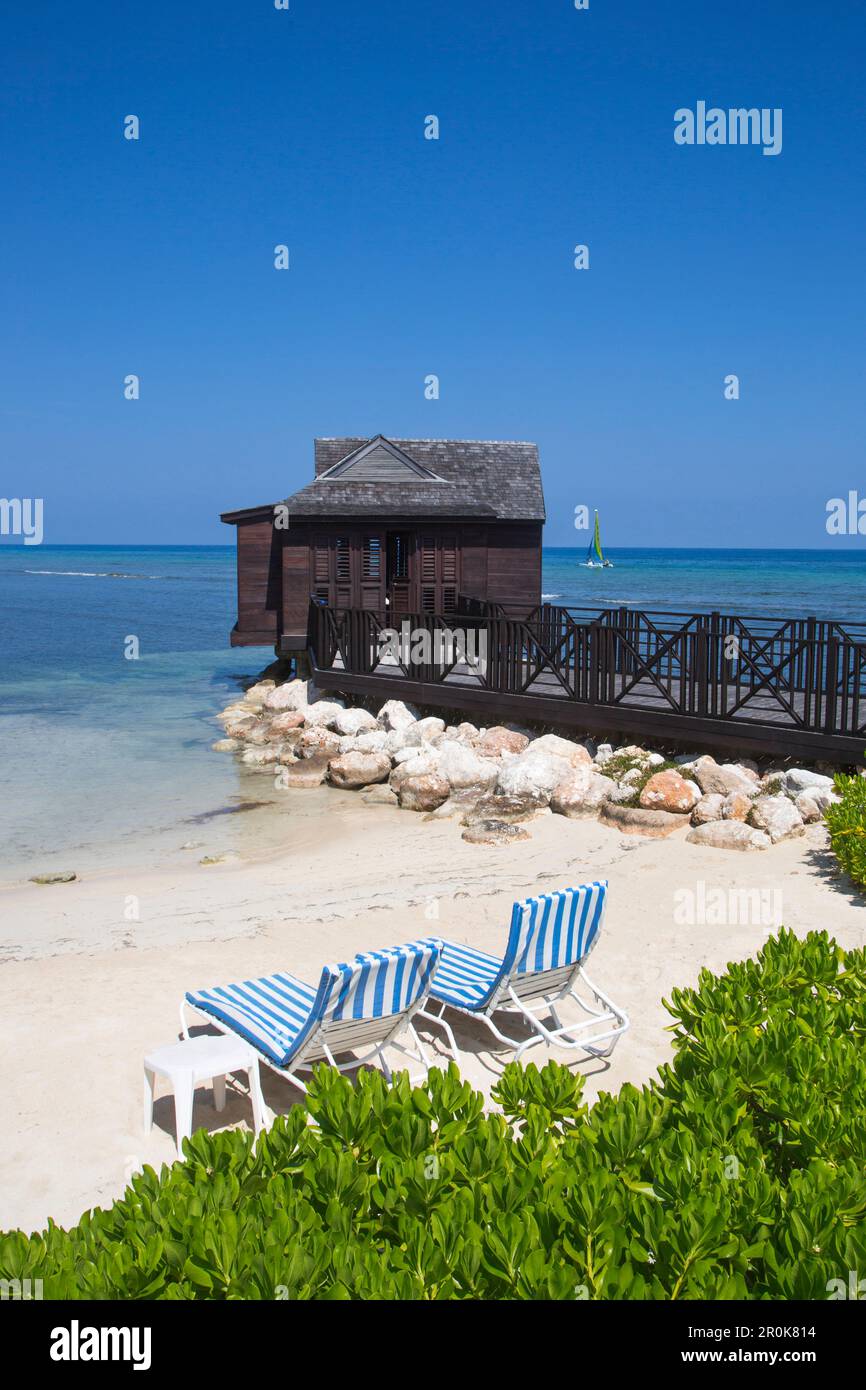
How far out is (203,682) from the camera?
32438mm

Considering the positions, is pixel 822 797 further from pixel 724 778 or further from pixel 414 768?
pixel 414 768

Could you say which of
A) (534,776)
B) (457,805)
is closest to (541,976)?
(534,776)

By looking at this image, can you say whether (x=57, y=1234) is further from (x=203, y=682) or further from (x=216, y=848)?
(x=203, y=682)

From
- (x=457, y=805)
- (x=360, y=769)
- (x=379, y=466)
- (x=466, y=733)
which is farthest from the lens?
(x=379, y=466)

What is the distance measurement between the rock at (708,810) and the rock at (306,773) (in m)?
6.75

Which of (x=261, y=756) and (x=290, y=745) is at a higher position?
(x=290, y=745)

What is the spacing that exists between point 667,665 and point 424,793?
401 cm

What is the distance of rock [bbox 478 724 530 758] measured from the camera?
1591cm

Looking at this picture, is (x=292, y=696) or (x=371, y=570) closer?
(x=371, y=570)

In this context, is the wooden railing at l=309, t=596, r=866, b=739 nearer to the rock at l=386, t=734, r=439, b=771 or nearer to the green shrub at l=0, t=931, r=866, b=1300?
the rock at l=386, t=734, r=439, b=771

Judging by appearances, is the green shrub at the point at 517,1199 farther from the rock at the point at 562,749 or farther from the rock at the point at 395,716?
the rock at the point at 395,716

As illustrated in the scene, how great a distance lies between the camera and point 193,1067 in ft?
18.5
